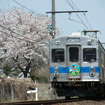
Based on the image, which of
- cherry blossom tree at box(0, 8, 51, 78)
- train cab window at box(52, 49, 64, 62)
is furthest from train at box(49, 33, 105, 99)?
cherry blossom tree at box(0, 8, 51, 78)

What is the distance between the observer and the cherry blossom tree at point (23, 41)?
3522cm

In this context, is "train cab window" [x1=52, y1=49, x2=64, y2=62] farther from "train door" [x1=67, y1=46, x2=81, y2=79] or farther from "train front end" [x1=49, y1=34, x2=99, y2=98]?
"train door" [x1=67, y1=46, x2=81, y2=79]

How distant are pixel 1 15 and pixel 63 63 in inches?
870

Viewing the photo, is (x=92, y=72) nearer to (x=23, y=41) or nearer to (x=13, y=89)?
(x=13, y=89)

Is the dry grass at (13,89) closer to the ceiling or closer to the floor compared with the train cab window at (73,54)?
closer to the floor

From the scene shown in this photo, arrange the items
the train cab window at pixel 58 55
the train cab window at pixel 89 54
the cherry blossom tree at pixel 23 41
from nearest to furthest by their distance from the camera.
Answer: the train cab window at pixel 89 54 < the train cab window at pixel 58 55 < the cherry blossom tree at pixel 23 41

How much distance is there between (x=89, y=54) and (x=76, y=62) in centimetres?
70

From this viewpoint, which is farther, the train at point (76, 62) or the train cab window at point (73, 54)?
the train cab window at point (73, 54)

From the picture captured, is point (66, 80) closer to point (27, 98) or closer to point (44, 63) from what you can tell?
point (27, 98)

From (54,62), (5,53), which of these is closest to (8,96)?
(54,62)

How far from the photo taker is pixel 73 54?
17547mm

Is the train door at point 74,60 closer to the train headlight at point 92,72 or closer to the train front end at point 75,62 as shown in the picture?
the train front end at point 75,62

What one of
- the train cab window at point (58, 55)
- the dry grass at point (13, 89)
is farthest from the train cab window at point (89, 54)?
the dry grass at point (13, 89)

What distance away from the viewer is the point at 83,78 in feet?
56.5
